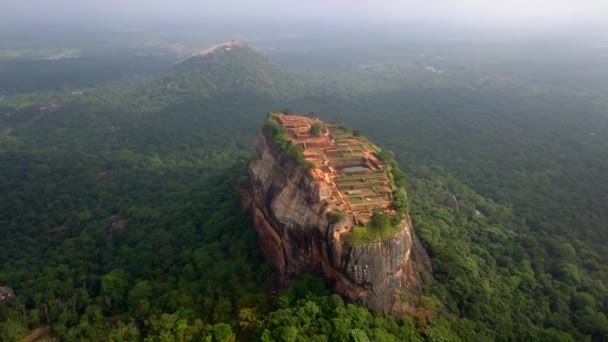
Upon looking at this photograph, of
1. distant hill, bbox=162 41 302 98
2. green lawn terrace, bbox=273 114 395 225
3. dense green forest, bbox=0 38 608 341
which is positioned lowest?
dense green forest, bbox=0 38 608 341

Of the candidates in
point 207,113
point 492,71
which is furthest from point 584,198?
point 492,71

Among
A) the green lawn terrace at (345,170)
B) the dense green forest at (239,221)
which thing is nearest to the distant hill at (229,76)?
the dense green forest at (239,221)

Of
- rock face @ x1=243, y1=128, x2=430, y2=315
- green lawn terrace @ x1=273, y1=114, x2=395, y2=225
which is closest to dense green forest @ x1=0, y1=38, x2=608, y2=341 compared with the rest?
rock face @ x1=243, y1=128, x2=430, y2=315

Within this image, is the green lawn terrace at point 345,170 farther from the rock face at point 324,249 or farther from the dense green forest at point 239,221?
the dense green forest at point 239,221

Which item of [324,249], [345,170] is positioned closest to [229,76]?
[345,170]

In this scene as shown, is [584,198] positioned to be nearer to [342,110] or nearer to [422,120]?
[422,120]

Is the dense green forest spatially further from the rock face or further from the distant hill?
the distant hill
